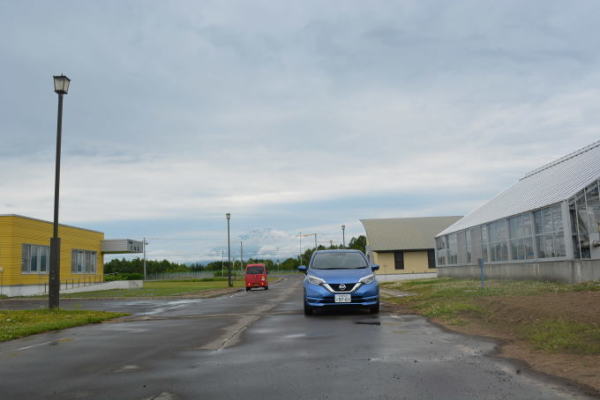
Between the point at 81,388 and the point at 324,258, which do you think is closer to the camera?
the point at 81,388

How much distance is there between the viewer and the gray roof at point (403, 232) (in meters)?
53.8

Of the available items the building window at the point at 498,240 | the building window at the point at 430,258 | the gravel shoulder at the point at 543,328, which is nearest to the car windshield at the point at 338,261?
the gravel shoulder at the point at 543,328

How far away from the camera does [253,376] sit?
238 inches

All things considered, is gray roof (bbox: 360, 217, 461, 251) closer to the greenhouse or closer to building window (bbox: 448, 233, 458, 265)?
building window (bbox: 448, 233, 458, 265)

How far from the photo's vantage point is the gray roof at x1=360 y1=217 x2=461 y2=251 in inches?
2117

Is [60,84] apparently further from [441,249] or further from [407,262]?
[407,262]

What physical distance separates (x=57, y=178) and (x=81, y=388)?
1245 cm

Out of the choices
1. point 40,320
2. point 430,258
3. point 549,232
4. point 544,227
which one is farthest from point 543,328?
point 430,258

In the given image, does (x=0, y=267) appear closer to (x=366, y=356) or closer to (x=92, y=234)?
(x=92, y=234)

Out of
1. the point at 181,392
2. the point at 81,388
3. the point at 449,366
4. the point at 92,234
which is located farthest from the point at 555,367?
the point at 92,234

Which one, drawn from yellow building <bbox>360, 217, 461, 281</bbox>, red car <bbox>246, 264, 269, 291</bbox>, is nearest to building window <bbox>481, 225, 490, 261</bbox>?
red car <bbox>246, 264, 269, 291</bbox>

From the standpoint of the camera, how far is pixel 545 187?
26750 mm

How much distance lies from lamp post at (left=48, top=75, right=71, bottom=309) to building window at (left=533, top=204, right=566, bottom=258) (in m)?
18.8

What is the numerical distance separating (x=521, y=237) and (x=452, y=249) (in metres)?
12.6
